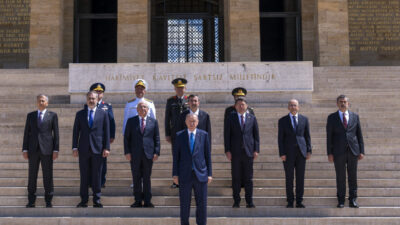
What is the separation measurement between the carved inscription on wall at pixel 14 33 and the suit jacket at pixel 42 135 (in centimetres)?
1511

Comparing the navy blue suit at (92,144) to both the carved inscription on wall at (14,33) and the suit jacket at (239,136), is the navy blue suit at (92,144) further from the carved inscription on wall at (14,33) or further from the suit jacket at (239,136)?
the carved inscription on wall at (14,33)

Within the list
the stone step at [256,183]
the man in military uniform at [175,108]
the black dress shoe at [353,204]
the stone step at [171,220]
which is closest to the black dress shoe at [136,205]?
the stone step at [171,220]

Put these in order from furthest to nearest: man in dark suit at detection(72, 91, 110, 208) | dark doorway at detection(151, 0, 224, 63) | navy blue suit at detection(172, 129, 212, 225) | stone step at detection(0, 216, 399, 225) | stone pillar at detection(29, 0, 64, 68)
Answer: dark doorway at detection(151, 0, 224, 63)
stone pillar at detection(29, 0, 64, 68)
man in dark suit at detection(72, 91, 110, 208)
stone step at detection(0, 216, 399, 225)
navy blue suit at detection(172, 129, 212, 225)

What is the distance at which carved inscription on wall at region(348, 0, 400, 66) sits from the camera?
2150 centimetres

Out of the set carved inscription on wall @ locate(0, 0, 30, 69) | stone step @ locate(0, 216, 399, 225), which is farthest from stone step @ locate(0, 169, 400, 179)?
carved inscription on wall @ locate(0, 0, 30, 69)

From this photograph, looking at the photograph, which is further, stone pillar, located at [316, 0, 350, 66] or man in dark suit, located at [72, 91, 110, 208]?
stone pillar, located at [316, 0, 350, 66]

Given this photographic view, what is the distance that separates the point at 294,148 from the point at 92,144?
288 cm

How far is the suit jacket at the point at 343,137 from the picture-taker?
289 inches

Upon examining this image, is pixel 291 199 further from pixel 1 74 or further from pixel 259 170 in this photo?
pixel 1 74

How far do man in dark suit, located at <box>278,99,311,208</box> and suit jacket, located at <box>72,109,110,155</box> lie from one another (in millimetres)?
2538

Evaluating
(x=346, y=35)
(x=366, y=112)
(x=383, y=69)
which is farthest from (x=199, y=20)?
(x=366, y=112)

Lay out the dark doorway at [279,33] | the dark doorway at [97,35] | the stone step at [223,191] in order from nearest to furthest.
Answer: the stone step at [223,191] → the dark doorway at [279,33] → the dark doorway at [97,35]

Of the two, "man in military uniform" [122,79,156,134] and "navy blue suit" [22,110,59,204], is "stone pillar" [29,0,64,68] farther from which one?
"navy blue suit" [22,110,59,204]

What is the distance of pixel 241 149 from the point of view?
283 inches
